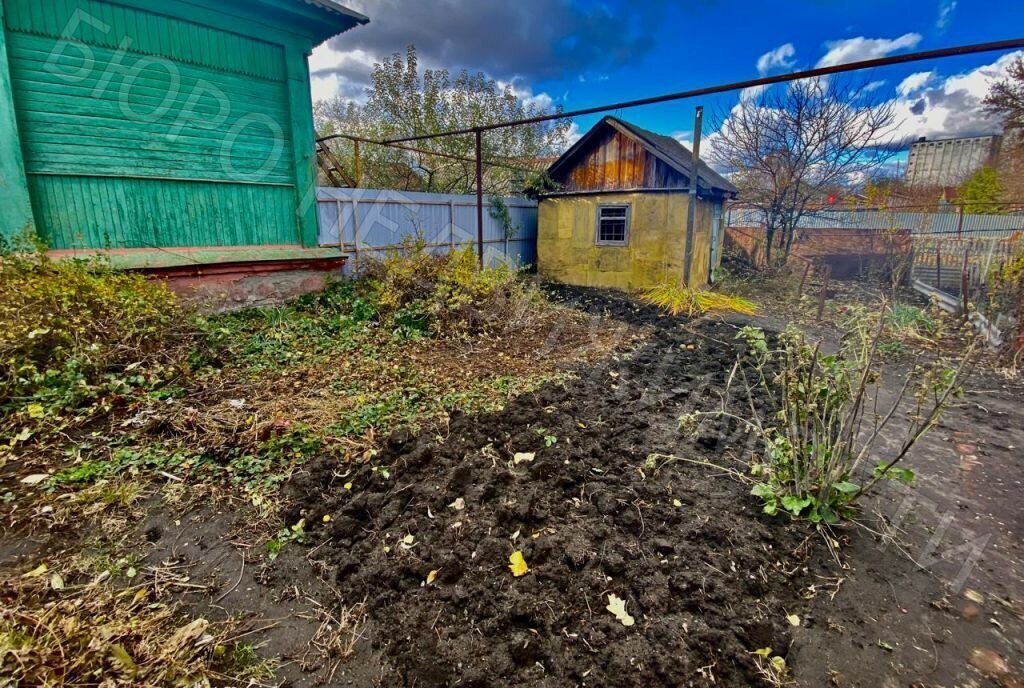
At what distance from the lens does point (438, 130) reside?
38.1 feet

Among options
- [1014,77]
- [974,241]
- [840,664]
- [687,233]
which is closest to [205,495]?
[840,664]

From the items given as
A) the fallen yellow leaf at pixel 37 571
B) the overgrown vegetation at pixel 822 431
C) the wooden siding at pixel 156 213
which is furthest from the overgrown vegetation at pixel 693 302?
the fallen yellow leaf at pixel 37 571

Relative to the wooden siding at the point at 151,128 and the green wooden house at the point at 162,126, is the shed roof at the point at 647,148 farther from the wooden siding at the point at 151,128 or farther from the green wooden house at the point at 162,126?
the wooden siding at the point at 151,128

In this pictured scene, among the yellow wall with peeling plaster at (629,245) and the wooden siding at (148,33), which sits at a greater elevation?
the wooden siding at (148,33)

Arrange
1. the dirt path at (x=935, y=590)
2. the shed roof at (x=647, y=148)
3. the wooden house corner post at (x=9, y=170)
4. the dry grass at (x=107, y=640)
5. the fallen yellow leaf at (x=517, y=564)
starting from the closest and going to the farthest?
the dry grass at (x=107, y=640) < the dirt path at (x=935, y=590) < the fallen yellow leaf at (x=517, y=564) < the wooden house corner post at (x=9, y=170) < the shed roof at (x=647, y=148)

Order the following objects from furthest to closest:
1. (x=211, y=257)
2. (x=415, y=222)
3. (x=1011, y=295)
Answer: (x=415, y=222), (x=1011, y=295), (x=211, y=257)

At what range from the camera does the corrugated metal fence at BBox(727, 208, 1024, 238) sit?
14.1 meters

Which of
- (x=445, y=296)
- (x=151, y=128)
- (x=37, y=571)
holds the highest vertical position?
(x=151, y=128)

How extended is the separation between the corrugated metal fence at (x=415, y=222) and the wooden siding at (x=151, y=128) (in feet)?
2.42

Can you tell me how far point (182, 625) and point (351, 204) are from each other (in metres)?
6.29

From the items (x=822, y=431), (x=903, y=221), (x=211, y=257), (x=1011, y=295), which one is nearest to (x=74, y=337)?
(x=211, y=257)

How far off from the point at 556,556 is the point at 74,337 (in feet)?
12.8

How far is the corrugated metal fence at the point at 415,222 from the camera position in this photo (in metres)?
6.83

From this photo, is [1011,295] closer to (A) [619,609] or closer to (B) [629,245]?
(B) [629,245]
